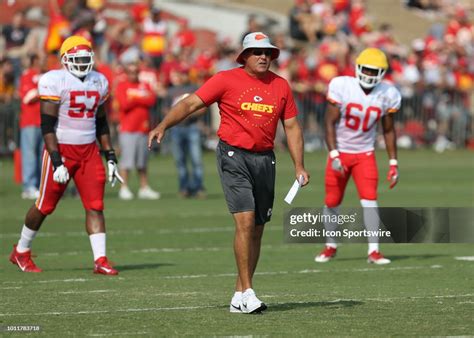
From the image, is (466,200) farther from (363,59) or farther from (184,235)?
(363,59)

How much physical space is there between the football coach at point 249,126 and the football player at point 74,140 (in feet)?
8.68

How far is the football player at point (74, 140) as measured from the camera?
39.7ft

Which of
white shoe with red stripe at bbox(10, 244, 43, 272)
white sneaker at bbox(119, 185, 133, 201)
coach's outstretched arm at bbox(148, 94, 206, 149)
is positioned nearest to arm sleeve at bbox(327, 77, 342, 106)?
white shoe with red stripe at bbox(10, 244, 43, 272)

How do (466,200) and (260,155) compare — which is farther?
(466,200)

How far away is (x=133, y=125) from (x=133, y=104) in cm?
37

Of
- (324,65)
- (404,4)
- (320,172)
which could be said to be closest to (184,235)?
(320,172)

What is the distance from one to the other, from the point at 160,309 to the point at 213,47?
22213mm

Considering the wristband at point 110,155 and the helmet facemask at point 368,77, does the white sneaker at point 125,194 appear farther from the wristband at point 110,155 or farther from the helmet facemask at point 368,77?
the wristband at point 110,155

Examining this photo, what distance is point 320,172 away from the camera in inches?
965

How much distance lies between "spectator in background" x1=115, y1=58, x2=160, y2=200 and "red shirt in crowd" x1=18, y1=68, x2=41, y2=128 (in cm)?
151

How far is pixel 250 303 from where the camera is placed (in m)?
9.30

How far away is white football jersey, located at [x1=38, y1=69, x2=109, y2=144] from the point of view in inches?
476

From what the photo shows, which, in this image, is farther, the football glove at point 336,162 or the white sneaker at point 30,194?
the white sneaker at point 30,194

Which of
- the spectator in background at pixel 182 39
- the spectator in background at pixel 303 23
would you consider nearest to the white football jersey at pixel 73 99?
the spectator in background at pixel 182 39
